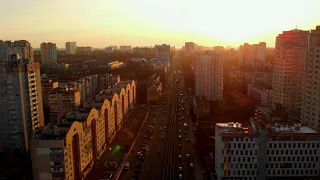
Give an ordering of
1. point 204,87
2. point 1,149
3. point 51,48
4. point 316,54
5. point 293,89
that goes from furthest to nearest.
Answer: point 51,48 → point 204,87 → point 293,89 → point 1,149 → point 316,54

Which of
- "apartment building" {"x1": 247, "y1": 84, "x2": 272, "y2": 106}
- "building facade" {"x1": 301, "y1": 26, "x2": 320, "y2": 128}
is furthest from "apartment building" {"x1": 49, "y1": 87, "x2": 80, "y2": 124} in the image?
"apartment building" {"x1": 247, "y1": 84, "x2": 272, "y2": 106}

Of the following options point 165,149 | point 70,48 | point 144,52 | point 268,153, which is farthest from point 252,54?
point 70,48

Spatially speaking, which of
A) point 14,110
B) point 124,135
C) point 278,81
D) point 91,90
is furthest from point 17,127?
point 278,81

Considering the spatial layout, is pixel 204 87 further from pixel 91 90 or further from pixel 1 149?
pixel 1 149

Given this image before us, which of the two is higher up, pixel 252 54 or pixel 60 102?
pixel 252 54

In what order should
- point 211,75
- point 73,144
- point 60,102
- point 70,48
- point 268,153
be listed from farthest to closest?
point 70,48
point 211,75
point 60,102
point 73,144
point 268,153

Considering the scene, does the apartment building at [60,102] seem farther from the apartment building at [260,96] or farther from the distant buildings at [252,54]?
the distant buildings at [252,54]

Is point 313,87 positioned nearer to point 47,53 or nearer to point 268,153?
point 268,153
